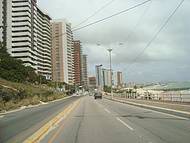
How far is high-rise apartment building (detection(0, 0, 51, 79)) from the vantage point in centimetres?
7775

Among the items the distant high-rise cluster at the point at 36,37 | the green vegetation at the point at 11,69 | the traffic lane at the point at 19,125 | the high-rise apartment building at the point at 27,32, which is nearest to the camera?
the traffic lane at the point at 19,125

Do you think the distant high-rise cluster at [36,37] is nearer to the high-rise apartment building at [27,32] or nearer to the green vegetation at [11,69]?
the high-rise apartment building at [27,32]

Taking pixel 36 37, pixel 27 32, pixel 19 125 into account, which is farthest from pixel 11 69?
pixel 19 125

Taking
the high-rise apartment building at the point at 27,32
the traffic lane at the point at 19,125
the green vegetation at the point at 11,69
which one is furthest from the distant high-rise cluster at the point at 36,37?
the traffic lane at the point at 19,125

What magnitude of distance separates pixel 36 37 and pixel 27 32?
26.0 metres

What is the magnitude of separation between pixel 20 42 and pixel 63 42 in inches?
2374

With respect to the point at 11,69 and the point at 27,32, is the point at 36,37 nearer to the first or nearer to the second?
the point at 27,32

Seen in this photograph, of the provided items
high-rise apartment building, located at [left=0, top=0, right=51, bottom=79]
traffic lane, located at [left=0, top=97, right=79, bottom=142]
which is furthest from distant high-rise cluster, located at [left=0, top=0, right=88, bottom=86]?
traffic lane, located at [left=0, top=97, right=79, bottom=142]

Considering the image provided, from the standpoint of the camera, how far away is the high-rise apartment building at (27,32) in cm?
7775

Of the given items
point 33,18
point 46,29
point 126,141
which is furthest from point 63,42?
point 126,141

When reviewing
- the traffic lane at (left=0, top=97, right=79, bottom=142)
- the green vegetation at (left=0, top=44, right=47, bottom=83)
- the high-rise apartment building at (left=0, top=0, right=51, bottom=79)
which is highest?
the high-rise apartment building at (left=0, top=0, right=51, bottom=79)

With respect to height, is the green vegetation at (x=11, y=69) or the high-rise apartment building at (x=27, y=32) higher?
the high-rise apartment building at (x=27, y=32)

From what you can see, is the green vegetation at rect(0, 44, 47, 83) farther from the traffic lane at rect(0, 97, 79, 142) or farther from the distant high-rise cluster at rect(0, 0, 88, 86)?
the traffic lane at rect(0, 97, 79, 142)

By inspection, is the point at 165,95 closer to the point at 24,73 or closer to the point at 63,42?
the point at 63,42
